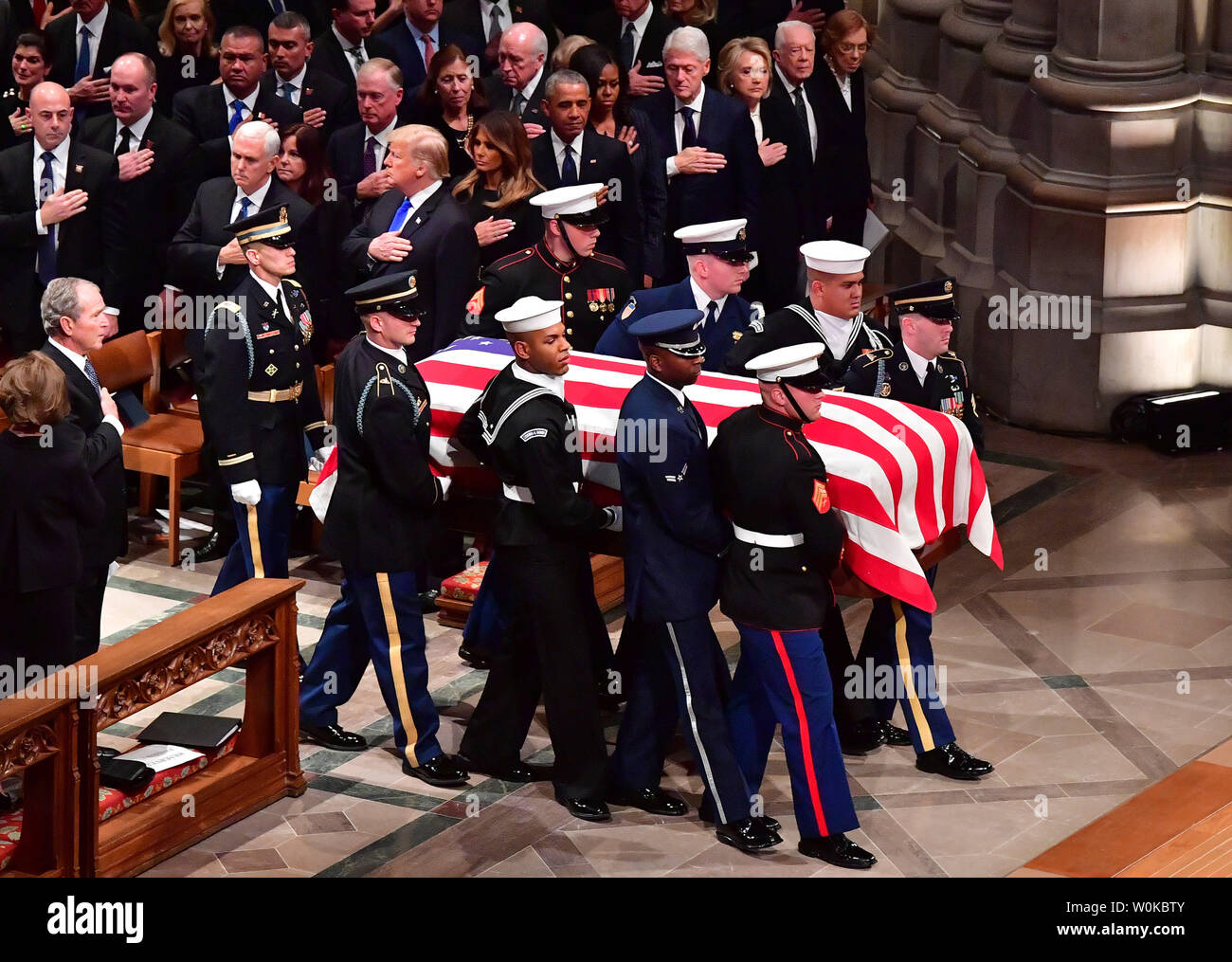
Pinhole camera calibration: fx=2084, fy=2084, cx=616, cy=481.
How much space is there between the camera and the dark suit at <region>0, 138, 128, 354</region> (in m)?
8.78

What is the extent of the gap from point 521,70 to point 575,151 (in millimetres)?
713

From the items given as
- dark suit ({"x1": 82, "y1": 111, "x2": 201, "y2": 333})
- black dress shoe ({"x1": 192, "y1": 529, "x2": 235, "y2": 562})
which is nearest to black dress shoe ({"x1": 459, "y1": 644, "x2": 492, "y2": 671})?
black dress shoe ({"x1": 192, "y1": 529, "x2": 235, "y2": 562})

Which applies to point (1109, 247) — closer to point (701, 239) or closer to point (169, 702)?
point (701, 239)

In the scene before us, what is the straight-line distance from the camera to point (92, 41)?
10031mm

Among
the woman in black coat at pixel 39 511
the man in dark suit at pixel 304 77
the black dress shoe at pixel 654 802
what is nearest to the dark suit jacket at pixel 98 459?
the woman in black coat at pixel 39 511

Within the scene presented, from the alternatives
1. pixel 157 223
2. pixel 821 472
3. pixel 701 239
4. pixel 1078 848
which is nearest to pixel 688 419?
pixel 821 472

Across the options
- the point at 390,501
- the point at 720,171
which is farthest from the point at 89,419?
the point at 720,171

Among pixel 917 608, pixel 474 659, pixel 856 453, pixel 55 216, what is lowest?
pixel 474 659

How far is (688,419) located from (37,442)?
1.94 metres

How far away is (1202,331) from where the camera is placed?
977 cm

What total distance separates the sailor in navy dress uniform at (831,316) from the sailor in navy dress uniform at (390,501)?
42.3 inches

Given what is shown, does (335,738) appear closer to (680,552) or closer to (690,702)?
(690,702)

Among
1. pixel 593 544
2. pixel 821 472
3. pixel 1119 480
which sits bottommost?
pixel 1119 480

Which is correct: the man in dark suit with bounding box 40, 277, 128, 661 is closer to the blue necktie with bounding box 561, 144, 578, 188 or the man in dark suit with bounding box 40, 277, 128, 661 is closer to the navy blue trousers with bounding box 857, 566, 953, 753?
the blue necktie with bounding box 561, 144, 578, 188
